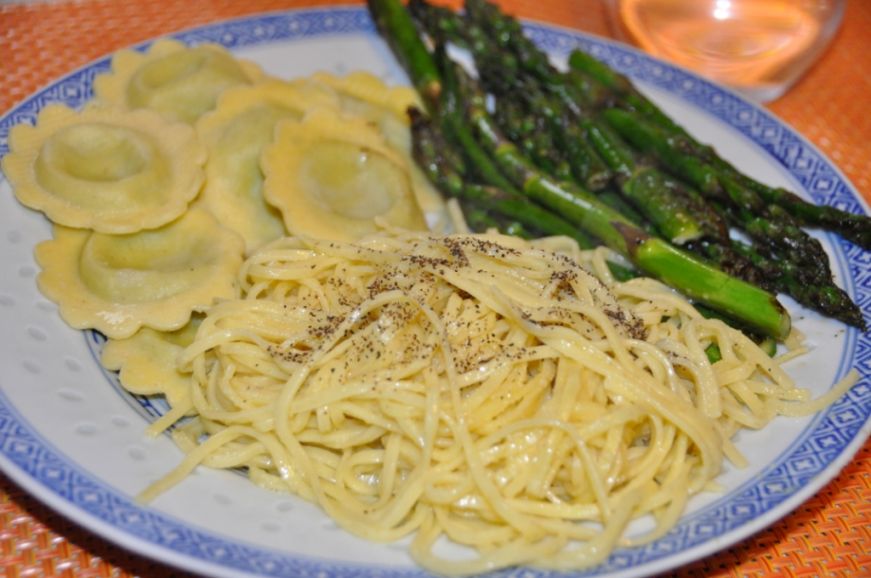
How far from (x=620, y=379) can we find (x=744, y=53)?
4.29m

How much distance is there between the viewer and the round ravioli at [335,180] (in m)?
5.20

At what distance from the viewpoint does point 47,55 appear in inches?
270

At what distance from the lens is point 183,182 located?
5.03 m

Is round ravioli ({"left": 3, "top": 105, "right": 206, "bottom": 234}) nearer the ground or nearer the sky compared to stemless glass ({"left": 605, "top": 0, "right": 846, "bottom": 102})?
nearer the ground

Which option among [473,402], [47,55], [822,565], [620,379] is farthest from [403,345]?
[47,55]

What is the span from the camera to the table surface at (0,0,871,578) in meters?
3.94

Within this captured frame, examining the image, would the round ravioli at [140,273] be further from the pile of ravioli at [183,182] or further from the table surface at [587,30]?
Answer: the table surface at [587,30]

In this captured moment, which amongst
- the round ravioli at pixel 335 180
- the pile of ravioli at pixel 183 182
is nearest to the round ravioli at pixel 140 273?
the pile of ravioli at pixel 183 182

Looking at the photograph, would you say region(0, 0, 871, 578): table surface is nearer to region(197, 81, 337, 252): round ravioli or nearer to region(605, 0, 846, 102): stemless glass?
region(605, 0, 846, 102): stemless glass

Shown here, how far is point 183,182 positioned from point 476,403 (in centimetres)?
218

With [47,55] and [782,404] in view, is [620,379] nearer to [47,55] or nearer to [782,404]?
[782,404]

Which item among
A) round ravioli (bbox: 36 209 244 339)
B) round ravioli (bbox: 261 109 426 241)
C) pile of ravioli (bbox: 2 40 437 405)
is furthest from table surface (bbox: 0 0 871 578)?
round ravioli (bbox: 261 109 426 241)

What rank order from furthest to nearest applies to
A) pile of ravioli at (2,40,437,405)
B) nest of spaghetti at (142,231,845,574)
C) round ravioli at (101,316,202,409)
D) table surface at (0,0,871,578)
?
pile of ravioli at (2,40,437,405) → round ravioli at (101,316,202,409) → table surface at (0,0,871,578) → nest of spaghetti at (142,231,845,574)

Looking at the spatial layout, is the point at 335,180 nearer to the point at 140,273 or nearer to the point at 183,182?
the point at 183,182
